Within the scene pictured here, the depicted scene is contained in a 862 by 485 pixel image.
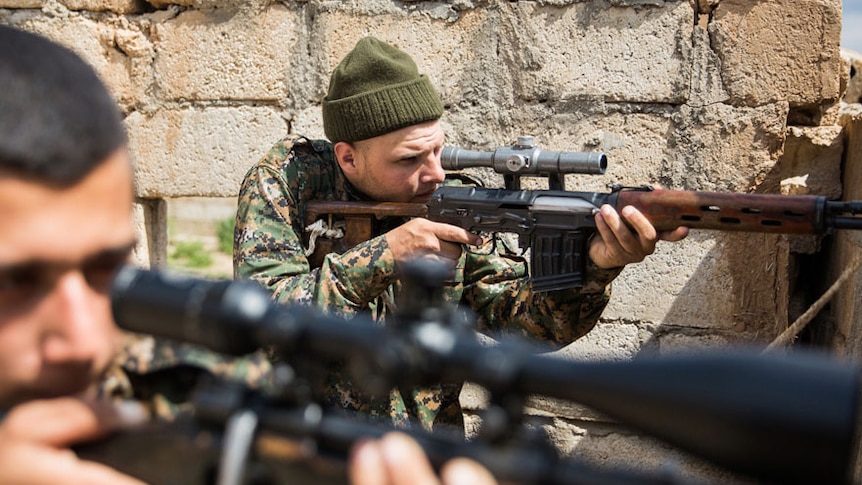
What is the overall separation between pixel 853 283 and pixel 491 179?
137 cm

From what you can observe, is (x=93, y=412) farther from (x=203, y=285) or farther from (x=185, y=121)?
(x=185, y=121)

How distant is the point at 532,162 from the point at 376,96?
0.59m

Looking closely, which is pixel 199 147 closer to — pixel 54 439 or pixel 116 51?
pixel 116 51

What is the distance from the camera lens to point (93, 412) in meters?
0.99

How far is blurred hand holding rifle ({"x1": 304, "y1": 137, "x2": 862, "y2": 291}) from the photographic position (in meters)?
2.34

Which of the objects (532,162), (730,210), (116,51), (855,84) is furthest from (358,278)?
(855,84)

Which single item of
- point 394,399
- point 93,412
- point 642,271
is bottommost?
point 394,399

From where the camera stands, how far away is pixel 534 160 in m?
2.67

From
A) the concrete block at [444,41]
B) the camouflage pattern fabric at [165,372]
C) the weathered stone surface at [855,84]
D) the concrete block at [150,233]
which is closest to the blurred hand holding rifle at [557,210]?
the concrete block at [444,41]

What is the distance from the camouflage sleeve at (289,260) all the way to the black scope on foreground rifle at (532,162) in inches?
15.3

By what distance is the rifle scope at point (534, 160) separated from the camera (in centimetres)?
260

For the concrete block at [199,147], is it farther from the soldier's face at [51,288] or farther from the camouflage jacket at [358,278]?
the soldier's face at [51,288]

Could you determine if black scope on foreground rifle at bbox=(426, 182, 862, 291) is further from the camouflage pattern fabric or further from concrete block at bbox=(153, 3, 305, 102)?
the camouflage pattern fabric

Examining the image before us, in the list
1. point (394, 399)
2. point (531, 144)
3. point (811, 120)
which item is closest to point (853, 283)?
point (811, 120)
